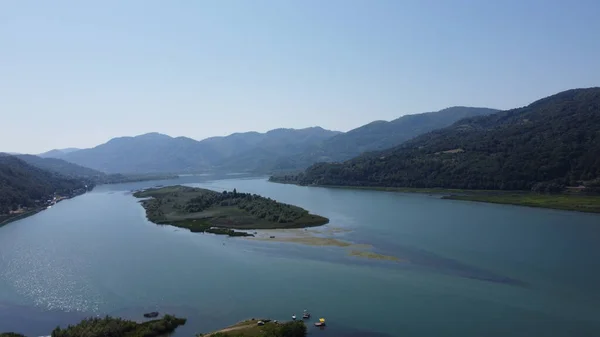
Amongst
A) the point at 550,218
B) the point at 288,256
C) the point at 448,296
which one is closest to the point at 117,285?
the point at 288,256

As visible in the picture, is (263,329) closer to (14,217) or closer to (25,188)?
(14,217)

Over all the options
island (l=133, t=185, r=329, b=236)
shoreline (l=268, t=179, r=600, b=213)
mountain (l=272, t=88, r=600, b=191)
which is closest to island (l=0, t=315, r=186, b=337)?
island (l=133, t=185, r=329, b=236)

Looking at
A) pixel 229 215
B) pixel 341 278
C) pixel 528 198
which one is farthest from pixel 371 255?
pixel 528 198

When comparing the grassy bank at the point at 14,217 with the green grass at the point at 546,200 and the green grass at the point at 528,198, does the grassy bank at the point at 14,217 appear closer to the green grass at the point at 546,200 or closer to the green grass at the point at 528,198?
the green grass at the point at 528,198

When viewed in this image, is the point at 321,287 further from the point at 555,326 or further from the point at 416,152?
the point at 416,152

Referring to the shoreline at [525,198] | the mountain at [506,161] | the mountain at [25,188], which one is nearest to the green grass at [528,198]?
the shoreline at [525,198]
